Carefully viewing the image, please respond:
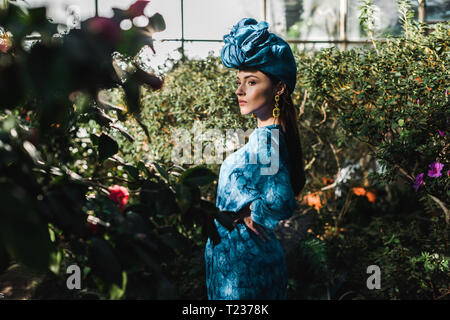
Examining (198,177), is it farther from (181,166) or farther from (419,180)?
(419,180)

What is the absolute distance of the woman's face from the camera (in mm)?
1812

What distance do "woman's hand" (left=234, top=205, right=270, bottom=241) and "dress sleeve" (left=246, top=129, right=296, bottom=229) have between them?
46mm

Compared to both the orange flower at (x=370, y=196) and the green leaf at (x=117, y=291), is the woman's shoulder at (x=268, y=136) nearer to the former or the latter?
the green leaf at (x=117, y=291)

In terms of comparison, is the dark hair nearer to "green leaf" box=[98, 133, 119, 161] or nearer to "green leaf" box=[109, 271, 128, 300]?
"green leaf" box=[98, 133, 119, 161]

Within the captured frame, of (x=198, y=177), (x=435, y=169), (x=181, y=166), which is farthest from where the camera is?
(x=435, y=169)

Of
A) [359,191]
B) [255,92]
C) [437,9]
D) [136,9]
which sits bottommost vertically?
[359,191]

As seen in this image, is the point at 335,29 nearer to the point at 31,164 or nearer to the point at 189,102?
the point at 189,102

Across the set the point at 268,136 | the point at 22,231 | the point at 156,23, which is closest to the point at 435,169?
the point at 268,136

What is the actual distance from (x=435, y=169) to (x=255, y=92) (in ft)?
4.92

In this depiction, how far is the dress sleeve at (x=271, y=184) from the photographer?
1.63 metres

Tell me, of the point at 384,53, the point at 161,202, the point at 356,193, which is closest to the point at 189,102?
the point at 384,53

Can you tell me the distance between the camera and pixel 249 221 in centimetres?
171

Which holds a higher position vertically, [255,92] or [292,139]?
[255,92]

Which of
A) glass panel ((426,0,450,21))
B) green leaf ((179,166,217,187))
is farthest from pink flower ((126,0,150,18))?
glass panel ((426,0,450,21))
